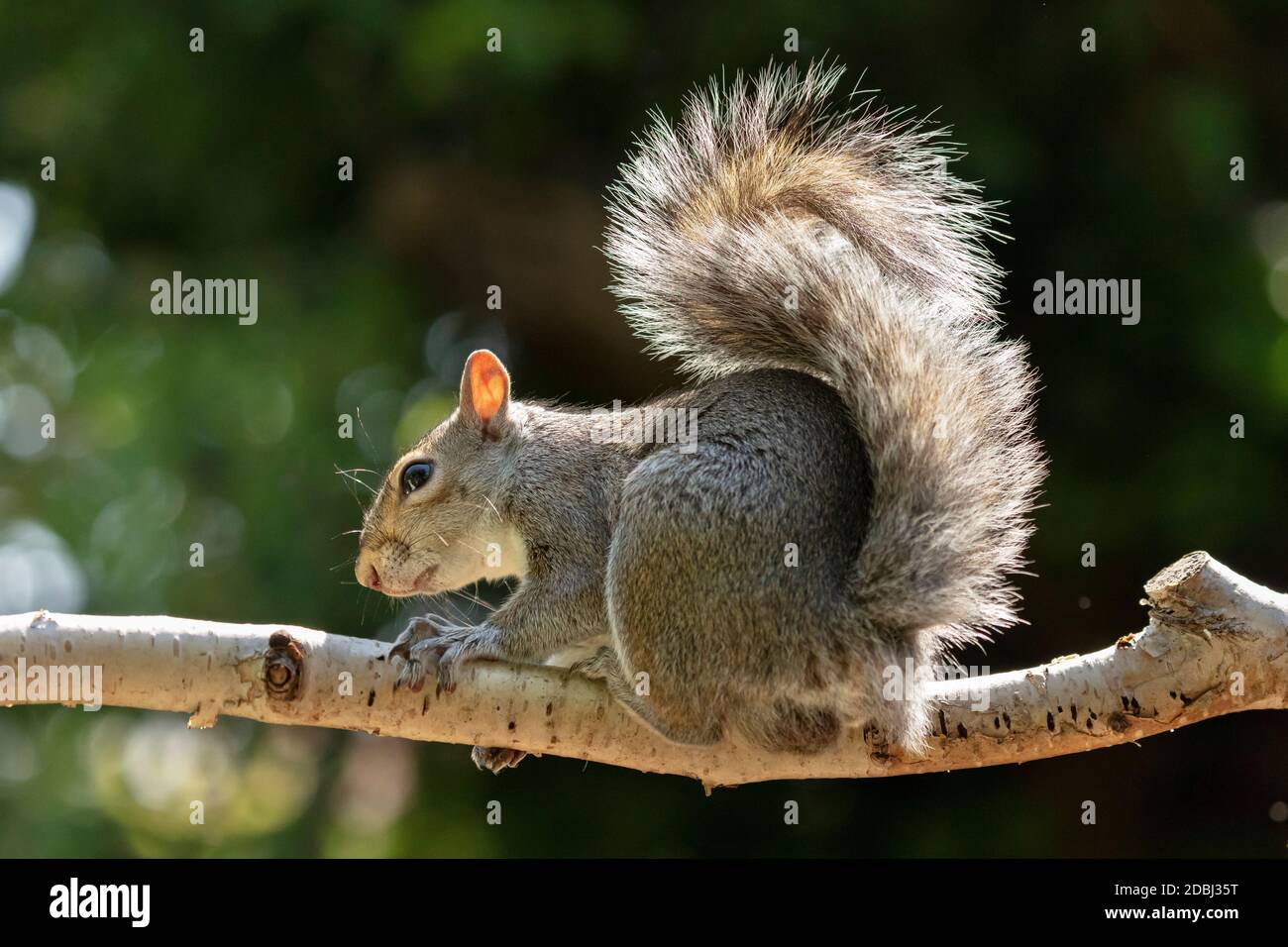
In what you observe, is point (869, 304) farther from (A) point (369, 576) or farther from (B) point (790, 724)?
(A) point (369, 576)

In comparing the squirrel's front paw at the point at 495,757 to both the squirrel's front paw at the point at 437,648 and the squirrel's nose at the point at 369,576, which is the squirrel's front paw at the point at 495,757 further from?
the squirrel's nose at the point at 369,576

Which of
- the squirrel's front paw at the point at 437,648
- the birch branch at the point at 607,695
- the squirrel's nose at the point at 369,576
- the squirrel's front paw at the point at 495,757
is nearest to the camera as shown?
the birch branch at the point at 607,695

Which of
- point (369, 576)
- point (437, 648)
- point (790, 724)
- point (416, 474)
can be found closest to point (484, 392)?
point (416, 474)

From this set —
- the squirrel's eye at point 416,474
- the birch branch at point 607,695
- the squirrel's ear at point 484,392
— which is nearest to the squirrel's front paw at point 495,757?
the birch branch at point 607,695

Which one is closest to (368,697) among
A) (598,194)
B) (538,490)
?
(538,490)

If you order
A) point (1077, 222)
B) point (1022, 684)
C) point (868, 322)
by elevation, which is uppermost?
point (1077, 222)

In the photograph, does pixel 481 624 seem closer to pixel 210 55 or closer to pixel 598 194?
pixel 598 194

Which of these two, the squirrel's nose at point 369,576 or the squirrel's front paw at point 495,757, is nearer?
the squirrel's front paw at point 495,757

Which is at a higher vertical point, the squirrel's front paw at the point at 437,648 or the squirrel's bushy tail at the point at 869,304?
the squirrel's bushy tail at the point at 869,304
